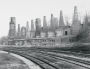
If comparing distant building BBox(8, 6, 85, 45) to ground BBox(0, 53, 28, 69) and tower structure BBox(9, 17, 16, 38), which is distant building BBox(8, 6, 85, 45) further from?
ground BBox(0, 53, 28, 69)

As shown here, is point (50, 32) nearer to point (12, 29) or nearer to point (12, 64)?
point (12, 29)

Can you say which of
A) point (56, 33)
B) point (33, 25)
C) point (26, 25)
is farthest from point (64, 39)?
point (26, 25)

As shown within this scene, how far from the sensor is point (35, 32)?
85250 millimetres

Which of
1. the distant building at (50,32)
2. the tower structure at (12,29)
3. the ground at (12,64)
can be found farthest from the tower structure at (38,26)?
the ground at (12,64)

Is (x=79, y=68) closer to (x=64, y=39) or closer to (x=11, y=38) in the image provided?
(x=64, y=39)

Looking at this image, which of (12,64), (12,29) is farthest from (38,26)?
(12,64)

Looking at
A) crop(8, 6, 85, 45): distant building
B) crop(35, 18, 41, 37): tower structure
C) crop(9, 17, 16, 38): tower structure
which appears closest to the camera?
crop(8, 6, 85, 45): distant building

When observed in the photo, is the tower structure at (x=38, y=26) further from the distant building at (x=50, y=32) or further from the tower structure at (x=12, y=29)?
the tower structure at (x=12, y=29)

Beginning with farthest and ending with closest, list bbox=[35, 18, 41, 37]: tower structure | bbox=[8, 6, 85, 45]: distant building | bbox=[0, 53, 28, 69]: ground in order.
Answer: bbox=[35, 18, 41, 37]: tower structure, bbox=[8, 6, 85, 45]: distant building, bbox=[0, 53, 28, 69]: ground

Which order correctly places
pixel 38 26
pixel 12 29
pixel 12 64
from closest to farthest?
1. pixel 12 64
2. pixel 12 29
3. pixel 38 26

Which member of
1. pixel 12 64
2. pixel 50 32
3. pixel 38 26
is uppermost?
pixel 38 26

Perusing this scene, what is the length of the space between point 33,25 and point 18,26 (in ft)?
49.2

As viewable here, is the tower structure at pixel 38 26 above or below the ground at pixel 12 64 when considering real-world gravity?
above

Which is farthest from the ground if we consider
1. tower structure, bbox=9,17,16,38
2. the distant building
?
tower structure, bbox=9,17,16,38
